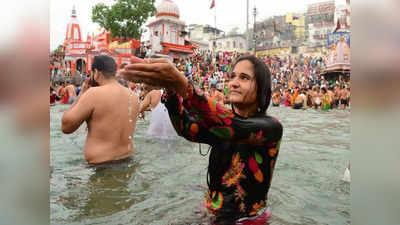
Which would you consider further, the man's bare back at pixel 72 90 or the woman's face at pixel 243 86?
the man's bare back at pixel 72 90

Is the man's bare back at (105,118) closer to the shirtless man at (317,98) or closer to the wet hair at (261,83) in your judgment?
the wet hair at (261,83)

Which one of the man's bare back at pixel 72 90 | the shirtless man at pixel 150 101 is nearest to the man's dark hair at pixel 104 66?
the shirtless man at pixel 150 101

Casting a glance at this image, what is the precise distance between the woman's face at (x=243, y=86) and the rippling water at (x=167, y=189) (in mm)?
891

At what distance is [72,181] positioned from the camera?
3.12 meters

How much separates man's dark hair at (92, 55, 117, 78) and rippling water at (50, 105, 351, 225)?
1.08 m

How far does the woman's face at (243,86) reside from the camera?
1.71 meters

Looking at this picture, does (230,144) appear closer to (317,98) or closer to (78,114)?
(78,114)

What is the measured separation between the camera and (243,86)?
171 centimetres

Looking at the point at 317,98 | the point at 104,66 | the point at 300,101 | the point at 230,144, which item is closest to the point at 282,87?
the point at 317,98

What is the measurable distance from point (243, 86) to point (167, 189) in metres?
1.72

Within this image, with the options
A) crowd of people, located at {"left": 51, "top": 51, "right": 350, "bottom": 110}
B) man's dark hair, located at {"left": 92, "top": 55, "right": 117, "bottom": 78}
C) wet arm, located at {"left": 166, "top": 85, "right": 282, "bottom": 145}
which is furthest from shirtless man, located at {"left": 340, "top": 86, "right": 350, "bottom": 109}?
wet arm, located at {"left": 166, "top": 85, "right": 282, "bottom": 145}
